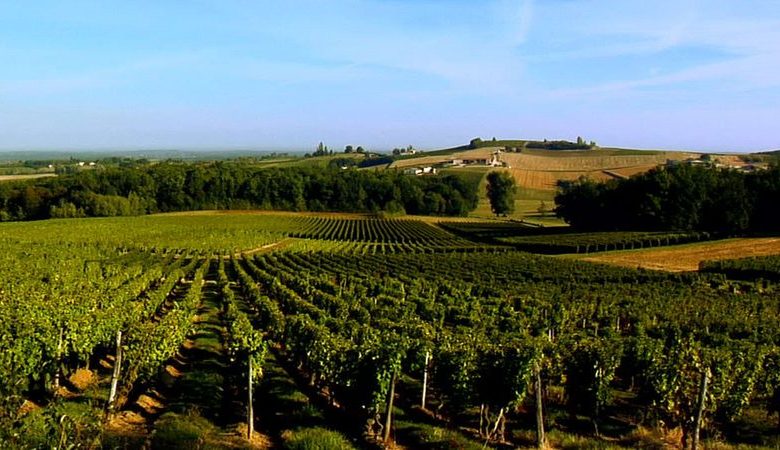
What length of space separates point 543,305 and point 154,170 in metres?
125

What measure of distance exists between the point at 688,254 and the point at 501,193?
71.7 m

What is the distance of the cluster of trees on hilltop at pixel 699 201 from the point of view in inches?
3221

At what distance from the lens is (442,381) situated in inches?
549

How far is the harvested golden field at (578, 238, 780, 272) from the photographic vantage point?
60056 mm

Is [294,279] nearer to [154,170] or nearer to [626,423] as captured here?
[626,423]

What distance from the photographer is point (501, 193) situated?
136m

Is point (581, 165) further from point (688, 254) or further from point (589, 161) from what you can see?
point (688, 254)

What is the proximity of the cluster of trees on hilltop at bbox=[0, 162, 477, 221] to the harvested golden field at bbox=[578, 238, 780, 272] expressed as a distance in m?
69.5

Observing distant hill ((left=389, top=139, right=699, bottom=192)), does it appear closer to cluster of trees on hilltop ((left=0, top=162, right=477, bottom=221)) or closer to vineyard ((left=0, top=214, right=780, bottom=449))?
cluster of trees on hilltop ((left=0, top=162, right=477, bottom=221))

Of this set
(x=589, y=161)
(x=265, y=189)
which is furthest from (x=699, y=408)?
(x=589, y=161)

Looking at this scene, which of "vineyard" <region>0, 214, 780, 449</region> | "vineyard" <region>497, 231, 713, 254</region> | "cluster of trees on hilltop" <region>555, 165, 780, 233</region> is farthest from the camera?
"cluster of trees on hilltop" <region>555, 165, 780, 233</region>

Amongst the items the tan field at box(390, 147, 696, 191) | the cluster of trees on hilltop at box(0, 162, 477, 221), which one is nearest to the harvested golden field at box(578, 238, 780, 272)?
the cluster of trees on hilltop at box(0, 162, 477, 221)

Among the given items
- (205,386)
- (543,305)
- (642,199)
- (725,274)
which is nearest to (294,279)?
(543,305)

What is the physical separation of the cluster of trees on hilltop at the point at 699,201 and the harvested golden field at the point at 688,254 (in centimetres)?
949
